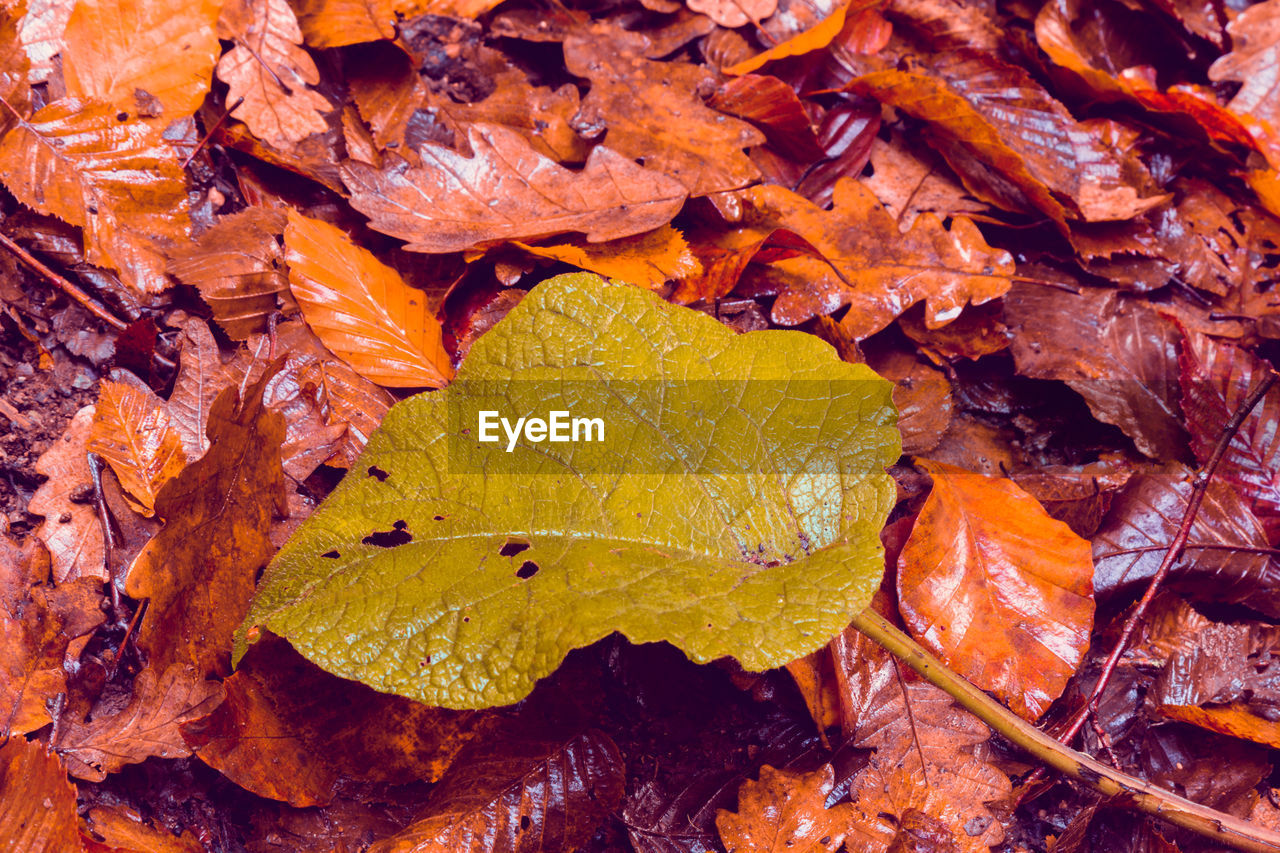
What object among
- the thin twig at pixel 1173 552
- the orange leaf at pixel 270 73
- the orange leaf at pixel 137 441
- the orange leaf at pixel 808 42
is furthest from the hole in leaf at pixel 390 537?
the orange leaf at pixel 808 42

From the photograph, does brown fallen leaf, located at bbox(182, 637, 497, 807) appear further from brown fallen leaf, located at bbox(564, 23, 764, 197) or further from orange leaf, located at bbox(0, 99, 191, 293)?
brown fallen leaf, located at bbox(564, 23, 764, 197)

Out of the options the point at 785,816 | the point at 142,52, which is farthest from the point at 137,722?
the point at 142,52

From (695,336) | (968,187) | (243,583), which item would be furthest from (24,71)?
(968,187)

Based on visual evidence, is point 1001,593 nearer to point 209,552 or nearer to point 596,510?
point 596,510

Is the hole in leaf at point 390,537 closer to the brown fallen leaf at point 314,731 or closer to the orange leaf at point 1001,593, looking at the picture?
the brown fallen leaf at point 314,731

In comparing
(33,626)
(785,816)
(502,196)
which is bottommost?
(785,816)

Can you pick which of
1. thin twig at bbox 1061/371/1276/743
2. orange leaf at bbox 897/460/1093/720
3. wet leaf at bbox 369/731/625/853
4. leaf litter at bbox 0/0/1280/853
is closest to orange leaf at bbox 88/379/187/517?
leaf litter at bbox 0/0/1280/853

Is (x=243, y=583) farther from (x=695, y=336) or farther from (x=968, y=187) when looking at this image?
(x=968, y=187)
